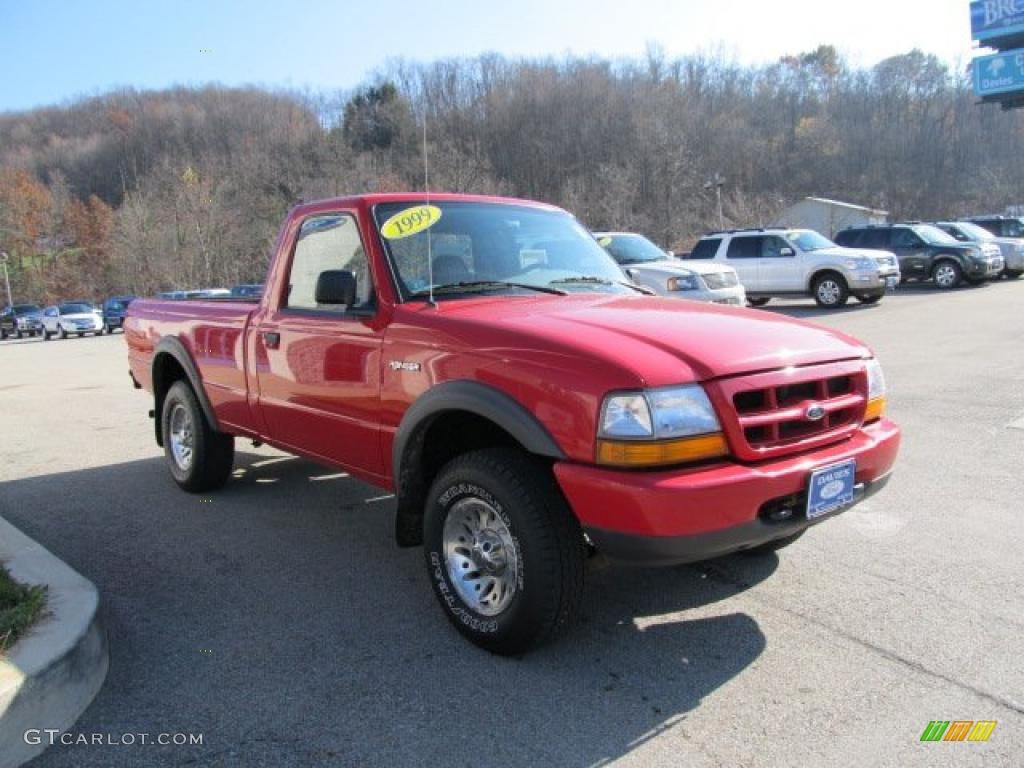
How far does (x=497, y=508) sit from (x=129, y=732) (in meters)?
1.57

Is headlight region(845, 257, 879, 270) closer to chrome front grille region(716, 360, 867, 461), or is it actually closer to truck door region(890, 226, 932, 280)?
truck door region(890, 226, 932, 280)

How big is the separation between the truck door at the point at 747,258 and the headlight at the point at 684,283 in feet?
18.5

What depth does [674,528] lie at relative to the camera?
2.80 metres

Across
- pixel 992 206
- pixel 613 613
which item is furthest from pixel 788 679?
pixel 992 206

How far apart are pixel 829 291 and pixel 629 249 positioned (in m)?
5.83

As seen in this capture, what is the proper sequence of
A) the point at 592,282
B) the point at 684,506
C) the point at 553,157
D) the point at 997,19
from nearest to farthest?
the point at 684,506 < the point at 592,282 < the point at 997,19 < the point at 553,157

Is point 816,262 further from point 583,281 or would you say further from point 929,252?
point 583,281

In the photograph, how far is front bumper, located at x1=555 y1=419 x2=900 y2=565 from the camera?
280 centimetres

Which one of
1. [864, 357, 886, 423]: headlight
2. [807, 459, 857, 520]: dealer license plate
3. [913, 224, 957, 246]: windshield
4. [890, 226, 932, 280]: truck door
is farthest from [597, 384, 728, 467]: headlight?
[913, 224, 957, 246]: windshield

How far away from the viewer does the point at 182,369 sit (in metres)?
6.17

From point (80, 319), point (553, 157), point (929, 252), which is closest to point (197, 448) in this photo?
point (929, 252)

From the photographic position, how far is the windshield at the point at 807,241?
63.8ft

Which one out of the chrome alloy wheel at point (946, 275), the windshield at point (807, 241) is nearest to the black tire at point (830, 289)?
the windshield at point (807, 241)

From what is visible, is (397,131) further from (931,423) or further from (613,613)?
(613,613)
